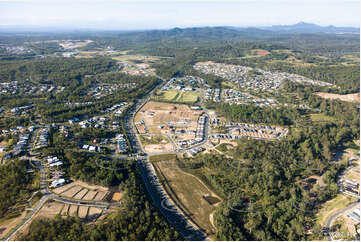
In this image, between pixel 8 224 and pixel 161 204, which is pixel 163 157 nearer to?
pixel 161 204

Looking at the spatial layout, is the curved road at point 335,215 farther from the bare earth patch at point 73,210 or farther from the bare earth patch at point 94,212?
the bare earth patch at point 73,210

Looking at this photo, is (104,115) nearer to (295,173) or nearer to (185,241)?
(185,241)

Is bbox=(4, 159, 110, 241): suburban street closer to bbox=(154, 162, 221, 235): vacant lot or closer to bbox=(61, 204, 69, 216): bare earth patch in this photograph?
bbox=(61, 204, 69, 216): bare earth patch

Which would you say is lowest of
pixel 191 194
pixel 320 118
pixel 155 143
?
pixel 191 194

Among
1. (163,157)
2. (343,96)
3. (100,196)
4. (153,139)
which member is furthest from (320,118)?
(100,196)

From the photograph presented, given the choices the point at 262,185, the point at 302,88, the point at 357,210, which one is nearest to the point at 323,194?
the point at 357,210
